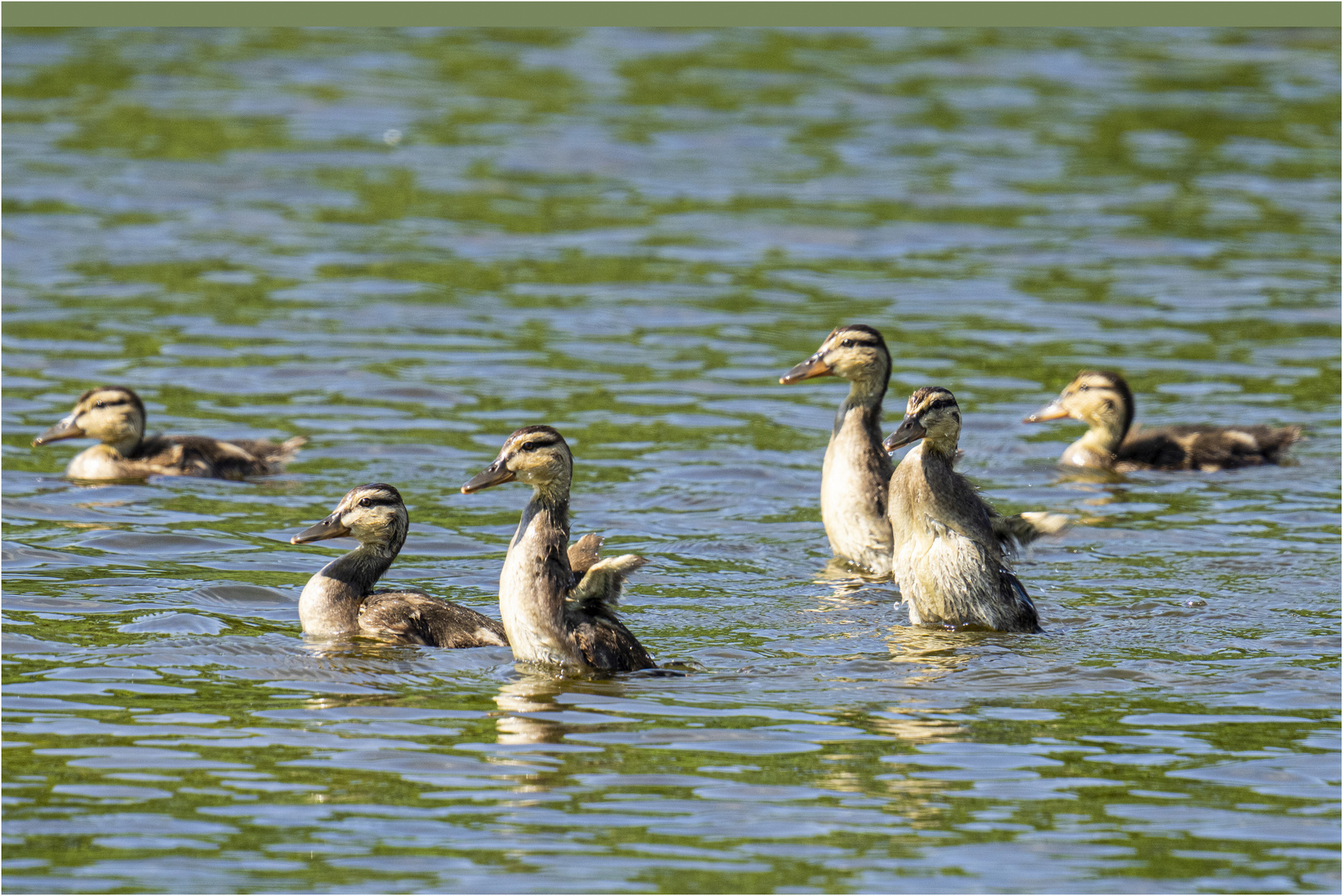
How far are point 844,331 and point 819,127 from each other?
12534 millimetres

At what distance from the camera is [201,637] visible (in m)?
9.30

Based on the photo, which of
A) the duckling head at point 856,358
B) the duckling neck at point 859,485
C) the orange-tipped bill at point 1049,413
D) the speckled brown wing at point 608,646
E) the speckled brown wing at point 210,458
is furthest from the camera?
the orange-tipped bill at point 1049,413

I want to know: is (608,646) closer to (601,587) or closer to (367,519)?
(601,587)

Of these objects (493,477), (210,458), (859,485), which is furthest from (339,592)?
(210,458)

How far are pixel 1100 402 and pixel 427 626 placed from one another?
6476mm

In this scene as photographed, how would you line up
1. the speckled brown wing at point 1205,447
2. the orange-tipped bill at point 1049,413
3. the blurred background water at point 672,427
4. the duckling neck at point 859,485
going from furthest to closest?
the orange-tipped bill at point 1049,413 → the speckled brown wing at point 1205,447 → the duckling neck at point 859,485 → the blurred background water at point 672,427

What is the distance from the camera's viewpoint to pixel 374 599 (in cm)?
955

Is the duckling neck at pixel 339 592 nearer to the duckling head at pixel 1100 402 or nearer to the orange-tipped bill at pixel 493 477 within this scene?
the orange-tipped bill at pixel 493 477

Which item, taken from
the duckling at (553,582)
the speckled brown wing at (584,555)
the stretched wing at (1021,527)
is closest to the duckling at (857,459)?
the stretched wing at (1021,527)

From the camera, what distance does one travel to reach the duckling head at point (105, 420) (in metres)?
12.8

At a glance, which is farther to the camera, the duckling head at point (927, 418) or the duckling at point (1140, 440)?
the duckling at point (1140, 440)

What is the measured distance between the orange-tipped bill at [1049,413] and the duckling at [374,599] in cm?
607

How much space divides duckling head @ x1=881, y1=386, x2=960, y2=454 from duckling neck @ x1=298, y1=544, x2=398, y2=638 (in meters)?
2.84

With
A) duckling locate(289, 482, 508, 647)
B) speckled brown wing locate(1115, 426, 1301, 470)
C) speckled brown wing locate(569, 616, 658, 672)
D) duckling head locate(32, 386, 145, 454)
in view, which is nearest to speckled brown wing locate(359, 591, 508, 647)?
duckling locate(289, 482, 508, 647)
